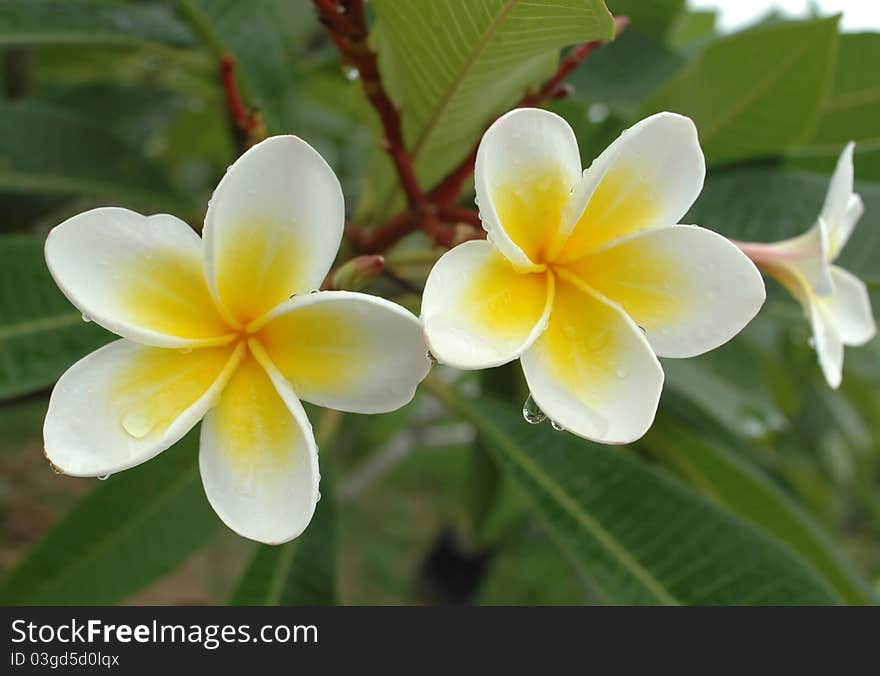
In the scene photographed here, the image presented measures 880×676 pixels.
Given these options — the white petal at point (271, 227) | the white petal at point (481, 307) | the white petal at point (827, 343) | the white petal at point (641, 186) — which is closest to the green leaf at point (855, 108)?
the white petal at point (827, 343)

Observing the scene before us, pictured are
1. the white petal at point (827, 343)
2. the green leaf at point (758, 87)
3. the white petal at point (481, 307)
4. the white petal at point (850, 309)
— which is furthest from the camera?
the green leaf at point (758, 87)

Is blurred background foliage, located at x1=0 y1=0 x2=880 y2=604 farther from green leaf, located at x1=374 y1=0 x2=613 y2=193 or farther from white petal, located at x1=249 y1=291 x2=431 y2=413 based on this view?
white petal, located at x1=249 y1=291 x2=431 y2=413

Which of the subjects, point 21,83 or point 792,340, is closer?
point 21,83

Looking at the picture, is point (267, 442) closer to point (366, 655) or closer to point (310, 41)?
point (366, 655)

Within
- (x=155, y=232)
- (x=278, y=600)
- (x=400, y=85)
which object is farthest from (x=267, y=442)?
(x=278, y=600)

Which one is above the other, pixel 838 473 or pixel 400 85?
pixel 400 85

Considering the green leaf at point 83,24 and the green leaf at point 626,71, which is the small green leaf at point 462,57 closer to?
the green leaf at point 626,71
